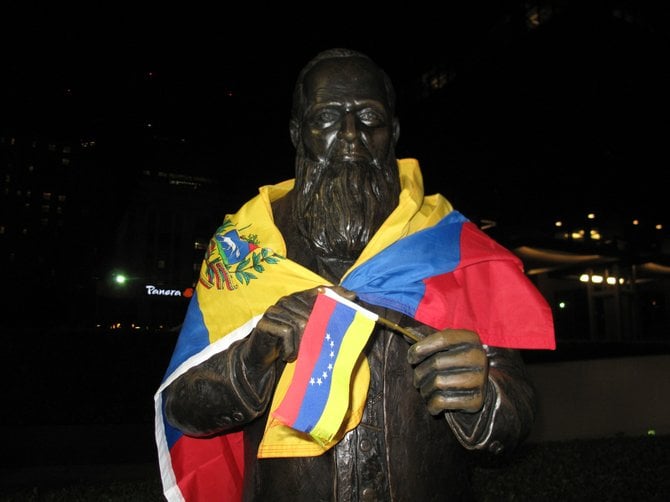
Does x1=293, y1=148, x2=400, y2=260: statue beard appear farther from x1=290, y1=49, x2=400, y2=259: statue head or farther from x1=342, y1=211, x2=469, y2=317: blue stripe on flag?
x1=342, y1=211, x2=469, y2=317: blue stripe on flag

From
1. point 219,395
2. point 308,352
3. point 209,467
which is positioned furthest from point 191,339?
point 308,352

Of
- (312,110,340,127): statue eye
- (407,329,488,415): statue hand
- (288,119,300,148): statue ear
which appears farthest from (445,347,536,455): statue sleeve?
(288,119,300,148): statue ear

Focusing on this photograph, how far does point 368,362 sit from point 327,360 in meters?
0.28

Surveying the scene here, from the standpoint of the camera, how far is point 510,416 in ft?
5.63

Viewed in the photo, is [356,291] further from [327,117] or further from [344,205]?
[327,117]

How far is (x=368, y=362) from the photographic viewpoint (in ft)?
6.14

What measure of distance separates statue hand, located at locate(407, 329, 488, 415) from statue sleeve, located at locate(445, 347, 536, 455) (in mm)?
108

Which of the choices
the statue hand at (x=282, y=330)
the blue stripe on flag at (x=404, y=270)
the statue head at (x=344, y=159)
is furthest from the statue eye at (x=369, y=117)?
the statue hand at (x=282, y=330)

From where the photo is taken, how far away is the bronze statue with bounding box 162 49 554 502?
164 centimetres

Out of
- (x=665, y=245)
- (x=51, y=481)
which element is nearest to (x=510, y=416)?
(x=51, y=481)

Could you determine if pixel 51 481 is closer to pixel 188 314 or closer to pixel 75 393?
pixel 75 393

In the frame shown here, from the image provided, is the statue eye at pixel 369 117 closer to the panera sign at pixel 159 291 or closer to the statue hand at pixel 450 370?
the statue hand at pixel 450 370

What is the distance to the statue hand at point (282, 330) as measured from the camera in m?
1.63

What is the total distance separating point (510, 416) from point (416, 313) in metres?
0.41
